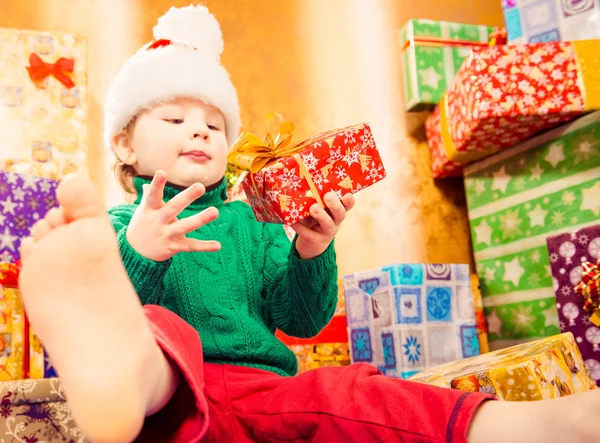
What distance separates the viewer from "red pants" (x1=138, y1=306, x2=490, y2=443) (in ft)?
1.90

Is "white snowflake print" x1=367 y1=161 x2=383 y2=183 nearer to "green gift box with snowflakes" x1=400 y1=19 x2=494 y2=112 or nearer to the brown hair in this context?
the brown hair

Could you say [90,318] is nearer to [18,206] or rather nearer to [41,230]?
[41,230]

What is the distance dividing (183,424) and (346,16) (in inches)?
69.7

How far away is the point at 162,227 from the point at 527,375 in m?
0.54

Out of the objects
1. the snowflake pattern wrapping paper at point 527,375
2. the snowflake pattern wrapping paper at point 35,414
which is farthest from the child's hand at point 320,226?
the snowflake pattern wrapping paper at point 35,414

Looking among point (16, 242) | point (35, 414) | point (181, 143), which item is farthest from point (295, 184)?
point (16, 242)

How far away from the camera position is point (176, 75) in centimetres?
101

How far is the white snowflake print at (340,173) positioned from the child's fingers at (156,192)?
0.25 m

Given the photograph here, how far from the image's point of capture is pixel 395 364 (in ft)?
4.94

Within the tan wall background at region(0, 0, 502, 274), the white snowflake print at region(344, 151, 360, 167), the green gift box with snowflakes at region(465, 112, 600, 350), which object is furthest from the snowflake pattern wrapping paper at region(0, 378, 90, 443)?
the green gift box with snowflakes at region(465, 112, 600, 350)

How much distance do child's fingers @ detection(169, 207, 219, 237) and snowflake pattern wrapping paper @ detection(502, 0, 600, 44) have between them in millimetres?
1257

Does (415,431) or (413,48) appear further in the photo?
(413,48)

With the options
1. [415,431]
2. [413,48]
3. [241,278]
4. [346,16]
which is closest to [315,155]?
[241,278]

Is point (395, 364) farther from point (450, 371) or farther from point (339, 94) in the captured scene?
point (339, 94)
